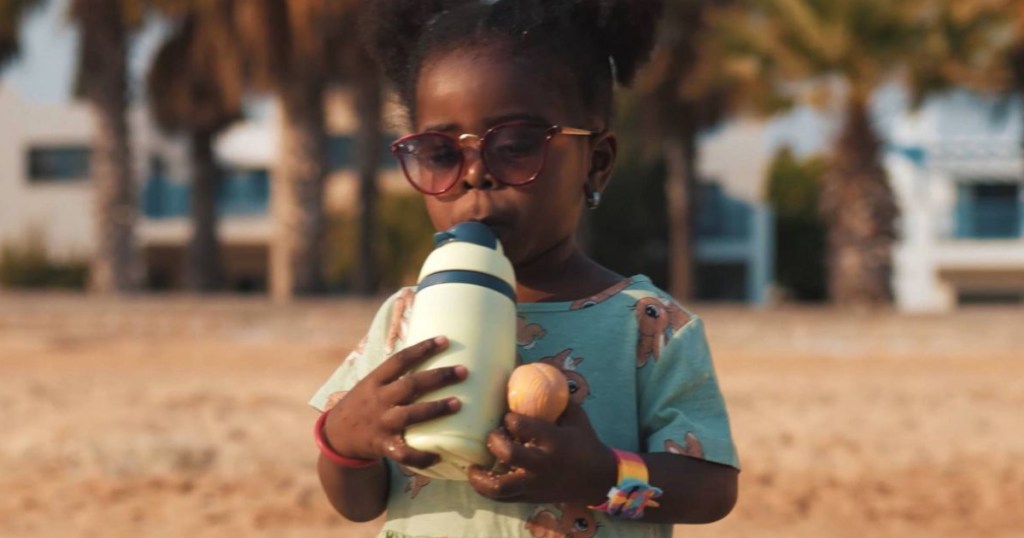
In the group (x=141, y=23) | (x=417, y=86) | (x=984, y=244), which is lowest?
(x=984, y=244)

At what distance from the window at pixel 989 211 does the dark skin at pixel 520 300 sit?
44.6 meters

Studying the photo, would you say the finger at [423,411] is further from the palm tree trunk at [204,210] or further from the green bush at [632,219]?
the green bush at [632,219]

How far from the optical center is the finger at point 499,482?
175cm

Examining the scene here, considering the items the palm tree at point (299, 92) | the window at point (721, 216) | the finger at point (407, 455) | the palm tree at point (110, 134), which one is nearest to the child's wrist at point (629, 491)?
the finger at point (407, 455)

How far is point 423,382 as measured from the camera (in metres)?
1.72

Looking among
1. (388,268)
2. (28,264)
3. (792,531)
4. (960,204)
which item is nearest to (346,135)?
(388,268)

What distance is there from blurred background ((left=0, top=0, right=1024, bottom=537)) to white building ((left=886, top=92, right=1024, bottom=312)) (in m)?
9.25

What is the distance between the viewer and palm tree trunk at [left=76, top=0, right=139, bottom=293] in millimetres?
20891

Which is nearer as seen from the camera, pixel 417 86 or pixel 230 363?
pixel 417 86

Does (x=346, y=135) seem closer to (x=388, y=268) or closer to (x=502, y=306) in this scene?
(x=388, y=268)

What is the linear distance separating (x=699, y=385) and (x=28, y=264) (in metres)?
37.6

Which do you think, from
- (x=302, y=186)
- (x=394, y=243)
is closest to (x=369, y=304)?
(x=302, y=186)

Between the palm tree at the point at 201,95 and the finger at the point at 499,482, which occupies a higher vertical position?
the palm tree at the point at 201,95

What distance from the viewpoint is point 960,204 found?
4466 cm
